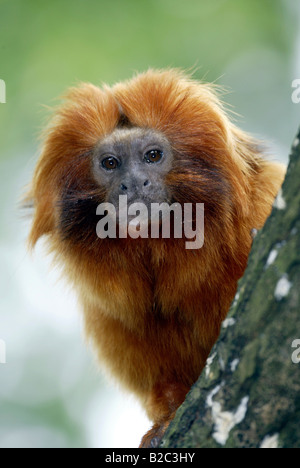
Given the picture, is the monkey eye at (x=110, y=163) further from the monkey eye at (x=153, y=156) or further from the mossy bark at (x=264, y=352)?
the mossy bark at (x=264, y=352)

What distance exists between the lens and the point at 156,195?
3.64 meters

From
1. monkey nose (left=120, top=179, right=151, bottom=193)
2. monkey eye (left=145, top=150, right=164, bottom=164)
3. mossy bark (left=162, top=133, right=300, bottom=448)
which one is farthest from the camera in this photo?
monkey eye (left=145, top=150, right=164, bottom=164)

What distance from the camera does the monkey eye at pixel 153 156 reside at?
374 cm

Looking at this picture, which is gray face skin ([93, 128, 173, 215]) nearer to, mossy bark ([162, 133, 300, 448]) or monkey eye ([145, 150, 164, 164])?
monkey eye ([145, 150, 164, 164])

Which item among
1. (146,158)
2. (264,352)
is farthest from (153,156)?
(264,352)

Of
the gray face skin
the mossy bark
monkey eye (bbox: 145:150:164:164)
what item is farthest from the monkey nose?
the mossy bark

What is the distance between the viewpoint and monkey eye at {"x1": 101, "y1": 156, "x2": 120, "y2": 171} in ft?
12.5

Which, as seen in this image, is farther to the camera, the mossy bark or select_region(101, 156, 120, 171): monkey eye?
select_region(101, 156, 120, 171): monkey eye

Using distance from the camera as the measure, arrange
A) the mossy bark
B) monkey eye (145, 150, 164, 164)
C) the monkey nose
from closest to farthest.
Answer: the mossy bark, the monkey nose, monkey eye (145, 150, 164, 164)

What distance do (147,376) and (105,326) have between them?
0.44 meters

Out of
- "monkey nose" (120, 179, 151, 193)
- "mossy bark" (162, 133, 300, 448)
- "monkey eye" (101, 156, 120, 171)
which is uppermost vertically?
"monkey eye" (101, 156, 120, 171)

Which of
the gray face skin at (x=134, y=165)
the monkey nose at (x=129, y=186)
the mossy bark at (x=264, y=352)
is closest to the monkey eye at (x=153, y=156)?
the gray face skin at (x=134, y=165)

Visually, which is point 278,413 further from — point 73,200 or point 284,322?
point 73,200

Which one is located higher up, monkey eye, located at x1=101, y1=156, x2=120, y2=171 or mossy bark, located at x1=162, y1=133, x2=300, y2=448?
monkey eye, located at x1=101, y1=156, x2=120, y2=171
